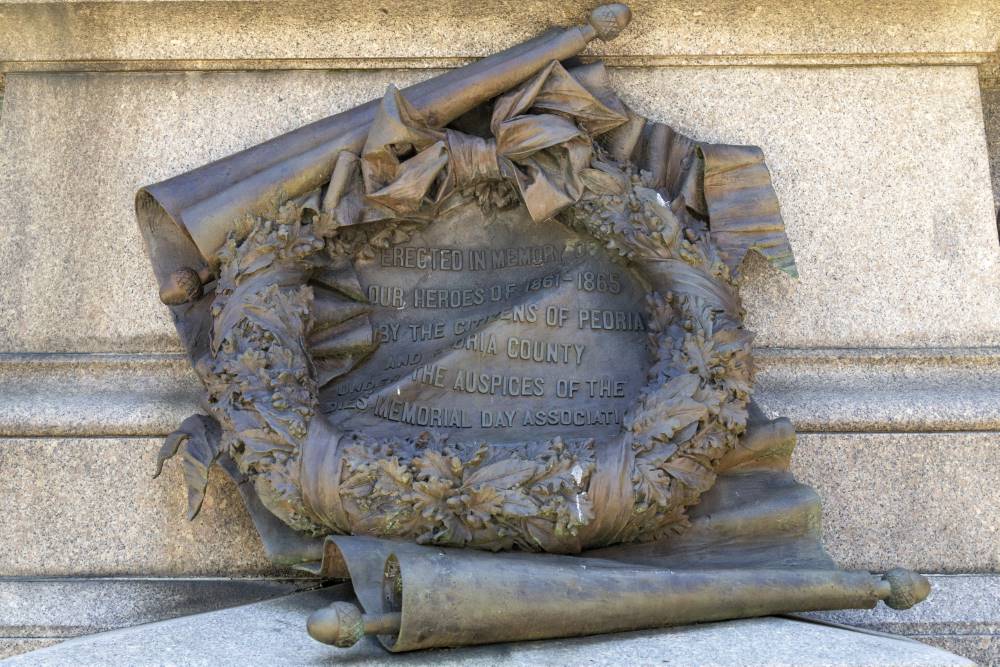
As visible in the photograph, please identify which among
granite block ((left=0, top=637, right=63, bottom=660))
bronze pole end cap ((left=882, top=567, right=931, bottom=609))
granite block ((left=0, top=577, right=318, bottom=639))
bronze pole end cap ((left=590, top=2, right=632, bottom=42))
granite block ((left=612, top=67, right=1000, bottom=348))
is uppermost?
bronze pole end cap ((left=590, top=2, right=632, bottom=42))

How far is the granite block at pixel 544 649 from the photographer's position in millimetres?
3037

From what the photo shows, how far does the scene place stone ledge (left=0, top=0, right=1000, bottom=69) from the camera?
174 inches

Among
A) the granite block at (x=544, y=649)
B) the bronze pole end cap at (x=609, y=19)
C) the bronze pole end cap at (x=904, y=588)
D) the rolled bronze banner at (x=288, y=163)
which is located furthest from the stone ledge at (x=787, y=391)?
the bronze pole end cap at (x=609, y=19)

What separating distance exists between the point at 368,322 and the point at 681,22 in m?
1.79

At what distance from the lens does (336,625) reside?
2.94 m

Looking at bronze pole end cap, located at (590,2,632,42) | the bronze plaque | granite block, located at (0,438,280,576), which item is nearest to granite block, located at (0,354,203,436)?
granite block, located at (0,438,280,576)

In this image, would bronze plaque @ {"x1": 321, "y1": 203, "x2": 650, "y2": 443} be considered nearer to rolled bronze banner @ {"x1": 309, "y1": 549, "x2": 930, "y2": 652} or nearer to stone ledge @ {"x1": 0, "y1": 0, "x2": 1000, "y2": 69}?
rolled bronze banner @ {"x1": 309, "y1": 549, "x2": 930, "y2": 652}

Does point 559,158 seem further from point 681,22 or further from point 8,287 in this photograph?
point 8,287

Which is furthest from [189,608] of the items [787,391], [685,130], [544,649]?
[685,130]

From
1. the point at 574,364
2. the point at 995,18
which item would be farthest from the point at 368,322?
the point at 995,18

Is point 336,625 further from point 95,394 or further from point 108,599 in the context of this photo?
point 95,394

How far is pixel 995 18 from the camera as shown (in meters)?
4.54

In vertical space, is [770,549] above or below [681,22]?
below

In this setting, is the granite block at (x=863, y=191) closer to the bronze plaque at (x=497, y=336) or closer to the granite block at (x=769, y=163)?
the granite block at (x=769, y=163)
